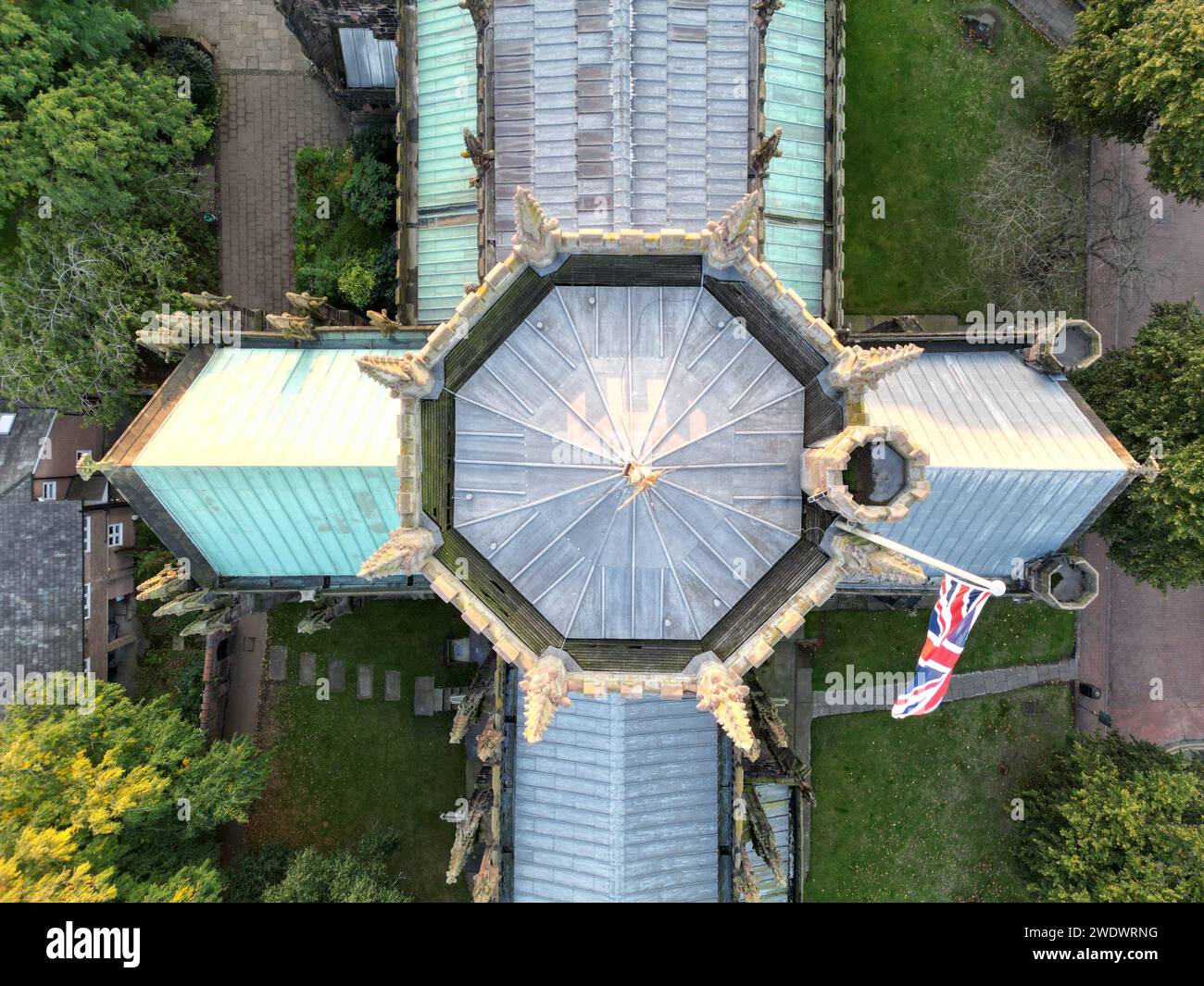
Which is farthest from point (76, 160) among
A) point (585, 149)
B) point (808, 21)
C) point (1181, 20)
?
point (1181, 20)

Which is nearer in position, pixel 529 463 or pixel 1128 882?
pixel 529 463

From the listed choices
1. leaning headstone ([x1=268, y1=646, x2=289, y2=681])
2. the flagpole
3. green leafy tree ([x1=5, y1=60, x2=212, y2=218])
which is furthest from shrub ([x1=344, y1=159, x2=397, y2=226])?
the flagpole

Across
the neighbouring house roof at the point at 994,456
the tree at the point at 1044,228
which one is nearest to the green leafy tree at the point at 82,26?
the neighbouring house roof at the point at 994,456

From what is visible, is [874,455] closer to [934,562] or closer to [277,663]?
[934,562]

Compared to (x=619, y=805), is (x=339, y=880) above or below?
below

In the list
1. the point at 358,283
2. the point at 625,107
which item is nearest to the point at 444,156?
the point at 358,283

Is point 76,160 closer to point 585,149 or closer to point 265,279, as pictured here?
point 265,279

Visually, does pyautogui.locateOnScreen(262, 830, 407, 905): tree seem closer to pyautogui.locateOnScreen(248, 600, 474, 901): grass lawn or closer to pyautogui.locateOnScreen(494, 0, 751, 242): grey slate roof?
pyautogui.locateOnScreen(248, 600, 474, 901): grass lawn
